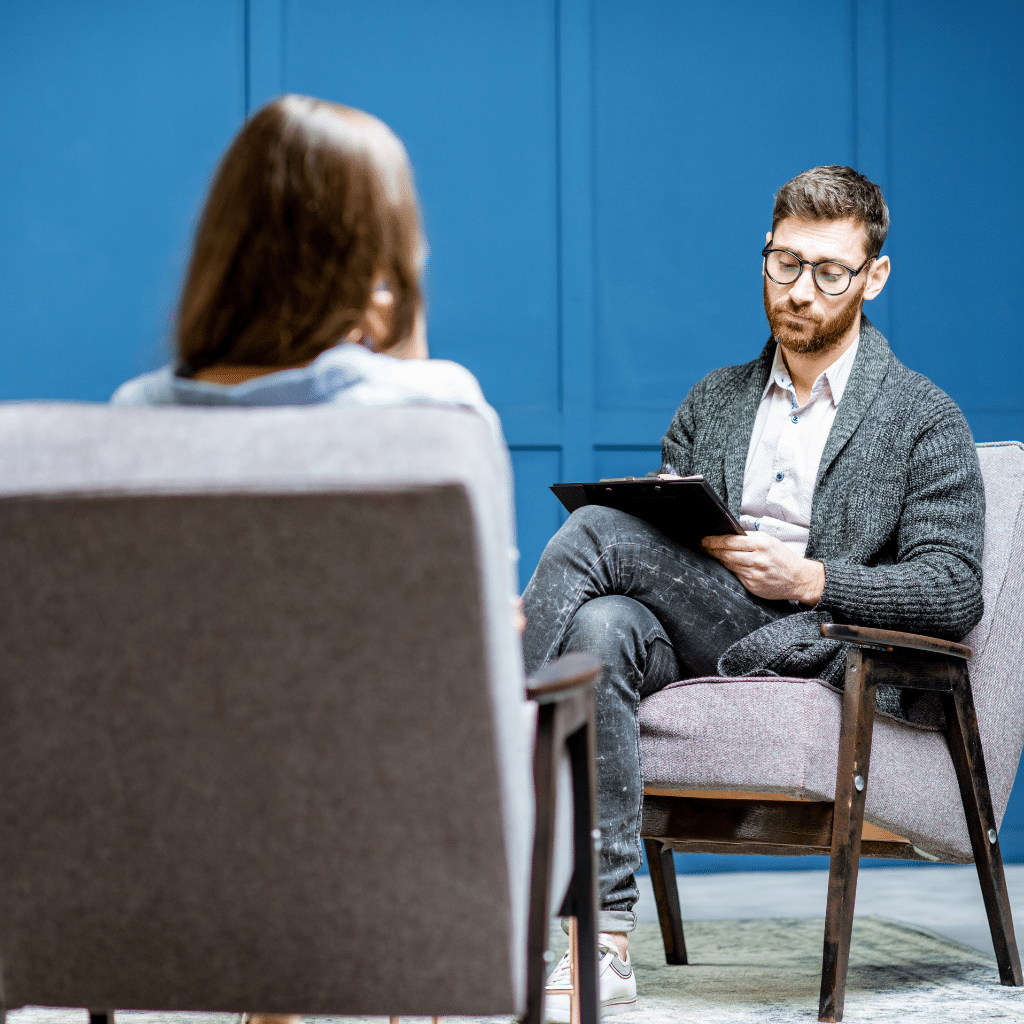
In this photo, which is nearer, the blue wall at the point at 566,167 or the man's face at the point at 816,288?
the man's face at the point at 816,288

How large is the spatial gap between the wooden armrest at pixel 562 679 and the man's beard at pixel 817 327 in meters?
1.26

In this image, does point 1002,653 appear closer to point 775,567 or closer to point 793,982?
point 775,567

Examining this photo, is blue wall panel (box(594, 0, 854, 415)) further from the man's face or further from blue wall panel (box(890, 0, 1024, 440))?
the man's face

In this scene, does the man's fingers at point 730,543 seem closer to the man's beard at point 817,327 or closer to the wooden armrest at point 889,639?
the wooden armrest at point 889,639

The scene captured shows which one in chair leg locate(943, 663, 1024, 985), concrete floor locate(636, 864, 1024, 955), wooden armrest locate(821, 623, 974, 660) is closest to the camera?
wooden armrest locate(821, 623, 974, 660)

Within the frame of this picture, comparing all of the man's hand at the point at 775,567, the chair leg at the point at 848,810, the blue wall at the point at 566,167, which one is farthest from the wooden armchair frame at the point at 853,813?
the blue wall at the point at 566,167

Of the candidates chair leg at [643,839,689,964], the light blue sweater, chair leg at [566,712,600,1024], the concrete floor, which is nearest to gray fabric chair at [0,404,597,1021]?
the light blue sweater

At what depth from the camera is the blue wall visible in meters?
3.27

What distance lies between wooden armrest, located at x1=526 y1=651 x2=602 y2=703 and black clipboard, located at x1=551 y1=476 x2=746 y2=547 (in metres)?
0.66

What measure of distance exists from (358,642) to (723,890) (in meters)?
2.46

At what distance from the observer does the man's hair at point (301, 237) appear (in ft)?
3.35

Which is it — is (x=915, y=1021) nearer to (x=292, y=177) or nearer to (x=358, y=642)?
(x=358, y=642)

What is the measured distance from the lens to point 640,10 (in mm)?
3424

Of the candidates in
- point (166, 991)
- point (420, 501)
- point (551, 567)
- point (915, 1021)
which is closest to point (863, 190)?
point (551, 567)
